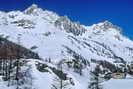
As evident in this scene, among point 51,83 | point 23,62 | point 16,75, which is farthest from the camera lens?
point 23,62

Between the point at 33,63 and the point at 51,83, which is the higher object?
the point at 33,63

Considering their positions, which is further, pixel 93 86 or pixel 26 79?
pixel 26 79

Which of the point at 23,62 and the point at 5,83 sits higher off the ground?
the point at 23,62

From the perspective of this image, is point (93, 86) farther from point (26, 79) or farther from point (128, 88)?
point (26, 79)

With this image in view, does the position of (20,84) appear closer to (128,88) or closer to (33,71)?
(33,71)

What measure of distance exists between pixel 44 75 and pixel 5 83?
98.8 feet

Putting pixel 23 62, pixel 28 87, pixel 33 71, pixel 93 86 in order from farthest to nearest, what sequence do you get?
pixel 23 62 → pixel 33 71 → pixel 28 87 → pixel 93 86

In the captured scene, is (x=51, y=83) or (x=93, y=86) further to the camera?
(x=51, y=83)

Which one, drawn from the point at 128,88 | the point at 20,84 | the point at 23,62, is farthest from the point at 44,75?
the point at 128,88

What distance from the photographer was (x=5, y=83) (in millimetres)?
127500

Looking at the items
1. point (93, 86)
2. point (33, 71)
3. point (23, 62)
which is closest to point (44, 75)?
point (33, 71)

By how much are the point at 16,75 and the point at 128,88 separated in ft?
157

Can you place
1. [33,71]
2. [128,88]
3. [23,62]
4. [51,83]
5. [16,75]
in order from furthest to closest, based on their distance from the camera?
1. [23,62]
2. [33,71]
3. [51,83]
4. [16,75]
5. [128,88]

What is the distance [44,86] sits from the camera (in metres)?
135
